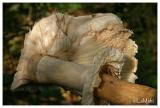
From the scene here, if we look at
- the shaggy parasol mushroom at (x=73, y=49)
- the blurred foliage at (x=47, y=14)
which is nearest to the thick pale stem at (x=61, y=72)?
the shaggy parasol mushroom at (x=73, y=49)

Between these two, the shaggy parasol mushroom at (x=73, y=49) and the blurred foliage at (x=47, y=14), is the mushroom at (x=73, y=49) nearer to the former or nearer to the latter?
the shaggy parasol mushroom at (x=73, y=49)

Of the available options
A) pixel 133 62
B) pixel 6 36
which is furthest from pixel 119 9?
pixel 133 62

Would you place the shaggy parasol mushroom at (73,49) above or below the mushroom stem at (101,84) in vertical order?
above

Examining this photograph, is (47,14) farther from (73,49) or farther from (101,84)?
(101,84)

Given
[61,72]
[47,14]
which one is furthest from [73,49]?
[47,14]

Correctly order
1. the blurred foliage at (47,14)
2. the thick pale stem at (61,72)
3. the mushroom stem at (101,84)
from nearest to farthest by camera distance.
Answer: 1. the mushroom stem at (101,84)
2. the thick pale stem at (61,72)
3. the blurred foliage at (47,14)

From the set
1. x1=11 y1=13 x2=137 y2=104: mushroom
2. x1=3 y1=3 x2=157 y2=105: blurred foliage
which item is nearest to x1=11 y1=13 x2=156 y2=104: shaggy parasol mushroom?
x1=11 y1=13 x2=137 y2=104: mushroom

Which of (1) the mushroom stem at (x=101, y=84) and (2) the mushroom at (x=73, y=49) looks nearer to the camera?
(1) the mushroom stem at (x=101, y=84)

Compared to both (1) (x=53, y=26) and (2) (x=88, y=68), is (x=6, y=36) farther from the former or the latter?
(2) (x=88, y=68)

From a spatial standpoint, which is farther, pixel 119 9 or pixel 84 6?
pixel 84 6
